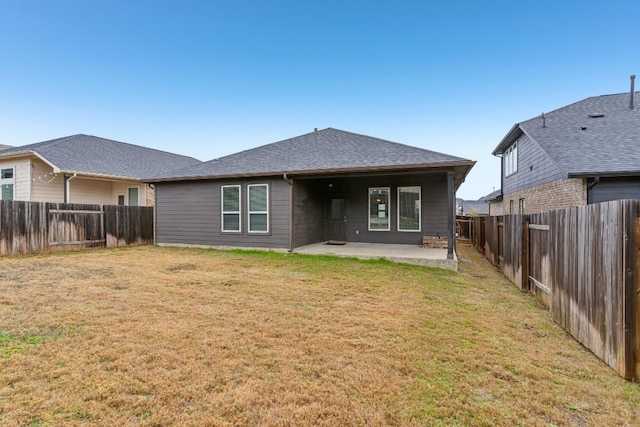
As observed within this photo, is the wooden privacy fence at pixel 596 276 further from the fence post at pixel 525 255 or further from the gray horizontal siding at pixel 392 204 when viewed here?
the gray horizontal siding at pixel 392 204

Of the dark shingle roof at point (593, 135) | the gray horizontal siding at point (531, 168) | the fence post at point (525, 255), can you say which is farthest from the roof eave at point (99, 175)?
the dark shingle roof at point (593, 135)

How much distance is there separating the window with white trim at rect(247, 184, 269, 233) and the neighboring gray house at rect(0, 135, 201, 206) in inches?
205

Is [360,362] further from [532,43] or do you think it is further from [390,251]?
[532,43]

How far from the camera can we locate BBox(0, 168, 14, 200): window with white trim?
563 inches

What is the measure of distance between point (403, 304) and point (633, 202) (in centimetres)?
290

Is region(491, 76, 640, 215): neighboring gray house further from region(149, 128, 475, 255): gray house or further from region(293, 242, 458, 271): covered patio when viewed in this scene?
region(293, 242, 458, 271): covered patio

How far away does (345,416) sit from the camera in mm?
2006

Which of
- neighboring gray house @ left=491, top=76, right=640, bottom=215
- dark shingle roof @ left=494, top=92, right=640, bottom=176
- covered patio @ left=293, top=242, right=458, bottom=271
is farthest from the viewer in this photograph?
dark shingle roof @ left=494, top=92, right=640, bottom=176

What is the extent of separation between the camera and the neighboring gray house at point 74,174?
1350 centimetres

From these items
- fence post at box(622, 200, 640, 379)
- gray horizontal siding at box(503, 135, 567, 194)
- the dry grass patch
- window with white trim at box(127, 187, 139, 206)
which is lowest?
the dry grass patch

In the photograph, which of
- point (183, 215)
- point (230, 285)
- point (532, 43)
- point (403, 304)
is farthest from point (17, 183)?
point (532, 43)

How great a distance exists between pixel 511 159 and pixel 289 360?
671 inches

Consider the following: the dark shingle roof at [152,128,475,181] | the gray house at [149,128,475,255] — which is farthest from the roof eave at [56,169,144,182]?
the dark shingle roof at [152,128,475,181]

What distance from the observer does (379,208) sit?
37.4 feet
